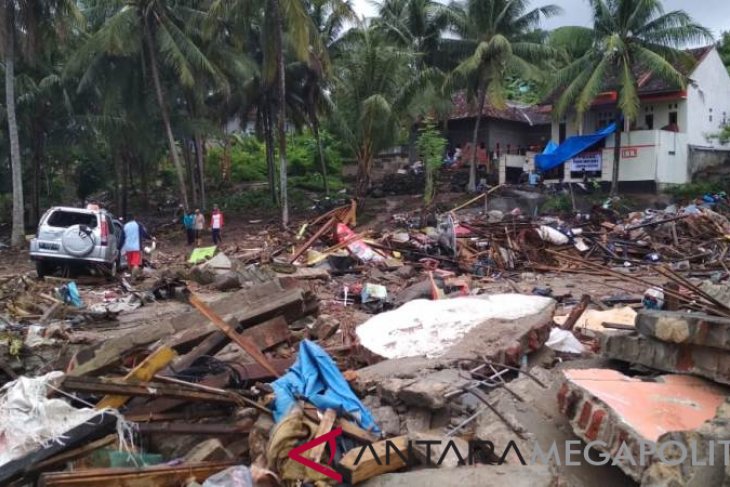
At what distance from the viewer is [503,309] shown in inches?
275

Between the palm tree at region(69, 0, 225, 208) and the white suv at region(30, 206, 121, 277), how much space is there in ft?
33.1

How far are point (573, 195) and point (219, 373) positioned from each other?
853 inches

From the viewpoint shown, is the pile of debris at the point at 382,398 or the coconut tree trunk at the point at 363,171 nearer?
the pile of debris at the point at 382,398

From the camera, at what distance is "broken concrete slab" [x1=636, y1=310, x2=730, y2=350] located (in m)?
4.20

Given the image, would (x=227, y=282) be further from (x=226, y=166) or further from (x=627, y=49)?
(x=226, y=166)

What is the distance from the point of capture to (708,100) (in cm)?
2755

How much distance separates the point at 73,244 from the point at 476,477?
11.9 m

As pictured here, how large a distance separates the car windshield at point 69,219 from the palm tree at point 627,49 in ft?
55.8

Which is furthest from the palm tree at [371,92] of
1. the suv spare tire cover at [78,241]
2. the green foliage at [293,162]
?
the suv spare tire cover at [78,241]

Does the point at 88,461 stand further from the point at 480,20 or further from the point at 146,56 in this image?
the point at 480,20

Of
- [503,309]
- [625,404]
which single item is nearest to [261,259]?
[503,309]

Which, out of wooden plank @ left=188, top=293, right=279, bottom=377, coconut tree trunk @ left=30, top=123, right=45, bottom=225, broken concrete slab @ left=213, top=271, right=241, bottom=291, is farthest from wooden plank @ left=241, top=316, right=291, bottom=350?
coconut tree trunk @ left=30, top=123, right=45, bottom=225

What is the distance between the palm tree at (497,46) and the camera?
80.7ft

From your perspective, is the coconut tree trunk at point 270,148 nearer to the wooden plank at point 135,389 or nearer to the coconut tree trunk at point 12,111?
the coconut tree trunk at point 12,111
